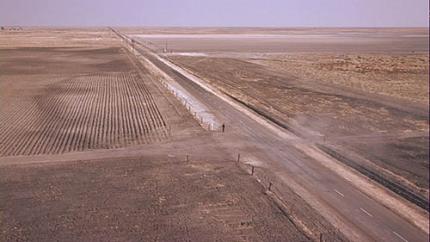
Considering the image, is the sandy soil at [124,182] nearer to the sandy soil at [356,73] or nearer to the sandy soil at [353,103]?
the sandy soil at [353,103]


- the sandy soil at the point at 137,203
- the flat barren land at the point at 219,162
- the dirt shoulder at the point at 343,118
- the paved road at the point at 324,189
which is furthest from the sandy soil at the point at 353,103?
the sandy soil at the point at 137,203

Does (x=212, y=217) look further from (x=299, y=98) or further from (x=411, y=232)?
(x=299, y=98)

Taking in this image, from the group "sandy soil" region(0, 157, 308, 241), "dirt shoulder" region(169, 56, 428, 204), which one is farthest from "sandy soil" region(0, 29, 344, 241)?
"dirt shoulder" region(169, 56, 428, 204)

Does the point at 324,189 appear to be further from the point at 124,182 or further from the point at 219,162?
the point at 124,182

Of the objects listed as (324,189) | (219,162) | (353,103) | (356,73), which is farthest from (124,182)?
(356,73)

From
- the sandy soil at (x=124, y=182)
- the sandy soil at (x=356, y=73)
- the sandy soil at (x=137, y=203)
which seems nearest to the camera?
the sandy soil at (x=137, y=203)
